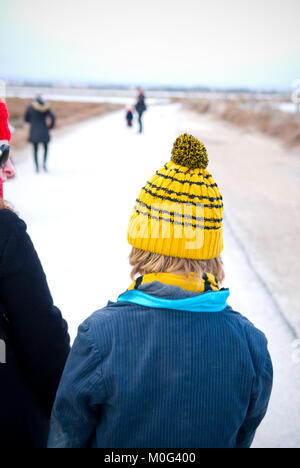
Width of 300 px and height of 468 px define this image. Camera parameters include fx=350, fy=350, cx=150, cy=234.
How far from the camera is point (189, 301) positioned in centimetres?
99

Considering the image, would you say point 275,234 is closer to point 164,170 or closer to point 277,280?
point 277,280

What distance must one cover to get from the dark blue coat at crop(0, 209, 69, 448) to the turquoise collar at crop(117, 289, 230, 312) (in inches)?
13.0

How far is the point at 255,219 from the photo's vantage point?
586 cm

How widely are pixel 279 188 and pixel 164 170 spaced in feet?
24.4

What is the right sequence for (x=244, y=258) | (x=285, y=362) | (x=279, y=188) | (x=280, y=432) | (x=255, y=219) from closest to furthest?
(x=280, y=432) < (x=285, y=362) < (x=244, y=258) < (x=255, y=219) < (x=279, y=188)

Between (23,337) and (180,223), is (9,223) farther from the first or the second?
(180,223)

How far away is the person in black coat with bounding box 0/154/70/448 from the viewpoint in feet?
3.47

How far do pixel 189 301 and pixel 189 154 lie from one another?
46cm

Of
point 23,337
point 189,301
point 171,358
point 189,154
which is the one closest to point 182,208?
point 189,154

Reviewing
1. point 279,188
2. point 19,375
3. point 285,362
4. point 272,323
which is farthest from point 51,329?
point 279,188

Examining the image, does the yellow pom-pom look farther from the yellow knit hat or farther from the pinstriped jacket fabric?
the pinstriped jacket fabric

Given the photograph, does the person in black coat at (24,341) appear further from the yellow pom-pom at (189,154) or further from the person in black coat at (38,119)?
the person in black coat at (38,119)

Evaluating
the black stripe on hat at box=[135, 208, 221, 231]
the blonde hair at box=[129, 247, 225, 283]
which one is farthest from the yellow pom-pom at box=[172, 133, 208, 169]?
the blonde hair at box=[129, 247, 225, 283]

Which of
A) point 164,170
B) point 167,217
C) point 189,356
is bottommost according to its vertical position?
point 189,356
